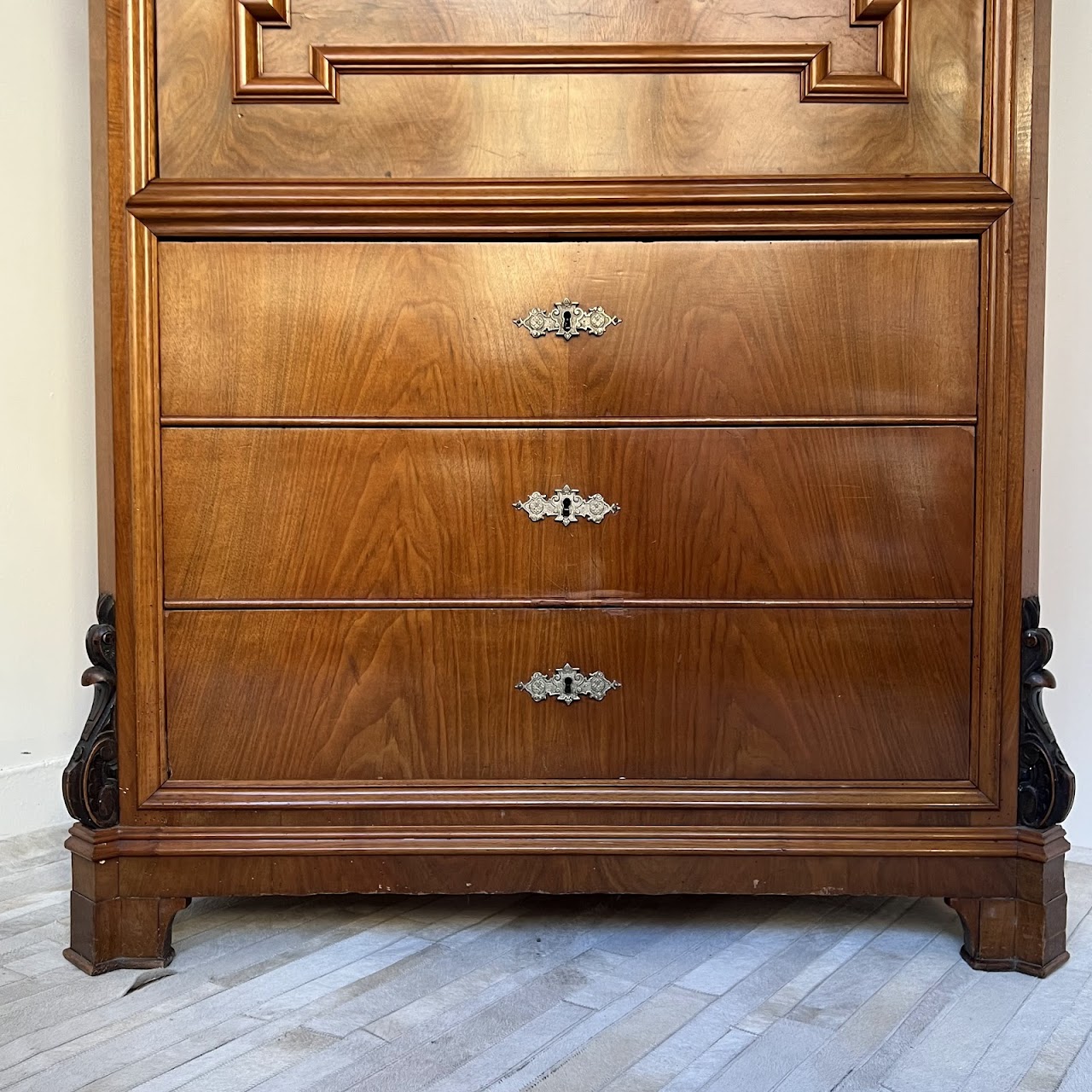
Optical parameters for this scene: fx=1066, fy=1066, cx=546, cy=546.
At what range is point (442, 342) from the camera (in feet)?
3.83

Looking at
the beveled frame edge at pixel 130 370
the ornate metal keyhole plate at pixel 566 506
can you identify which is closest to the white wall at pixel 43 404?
the beveled frame edge at pixel 130 370

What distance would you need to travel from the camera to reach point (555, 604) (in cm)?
118

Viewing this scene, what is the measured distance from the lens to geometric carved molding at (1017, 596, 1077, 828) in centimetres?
117

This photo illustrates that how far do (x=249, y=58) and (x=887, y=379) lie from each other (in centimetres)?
77

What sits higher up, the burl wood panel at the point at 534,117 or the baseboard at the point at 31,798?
the burl wood panel at the point at 534,117

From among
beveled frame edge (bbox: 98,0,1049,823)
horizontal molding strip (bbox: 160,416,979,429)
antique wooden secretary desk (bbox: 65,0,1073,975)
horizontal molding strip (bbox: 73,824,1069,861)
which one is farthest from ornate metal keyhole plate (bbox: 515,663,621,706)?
beveled frame edge (bbox: 98,0,1049,823)

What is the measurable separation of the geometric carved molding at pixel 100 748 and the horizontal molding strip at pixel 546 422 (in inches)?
9.4

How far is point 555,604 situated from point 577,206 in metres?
0.43

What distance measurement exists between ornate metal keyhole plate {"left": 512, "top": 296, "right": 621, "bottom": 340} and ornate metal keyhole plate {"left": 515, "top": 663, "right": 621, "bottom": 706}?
0.37m

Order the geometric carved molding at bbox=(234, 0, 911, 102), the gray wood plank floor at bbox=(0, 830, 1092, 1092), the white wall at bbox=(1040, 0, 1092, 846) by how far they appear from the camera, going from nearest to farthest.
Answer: the gray wood plank floor at bbox=(0, 830, 1092, 1092)
the geometric carved molding at bbox=(234, 0, 911, 102)
the white wall at bbox=(1040, 0, 1092, 846)

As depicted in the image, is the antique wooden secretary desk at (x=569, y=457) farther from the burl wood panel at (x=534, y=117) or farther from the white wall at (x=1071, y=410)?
the white wall at (x=1071, y=410)

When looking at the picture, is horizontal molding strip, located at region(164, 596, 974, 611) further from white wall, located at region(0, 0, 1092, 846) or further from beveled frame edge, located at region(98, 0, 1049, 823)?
white wall, located at region(0, 0, 1092, 846)

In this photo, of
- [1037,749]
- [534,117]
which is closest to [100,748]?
[534,117]

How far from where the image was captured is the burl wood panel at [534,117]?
3.76 ft
